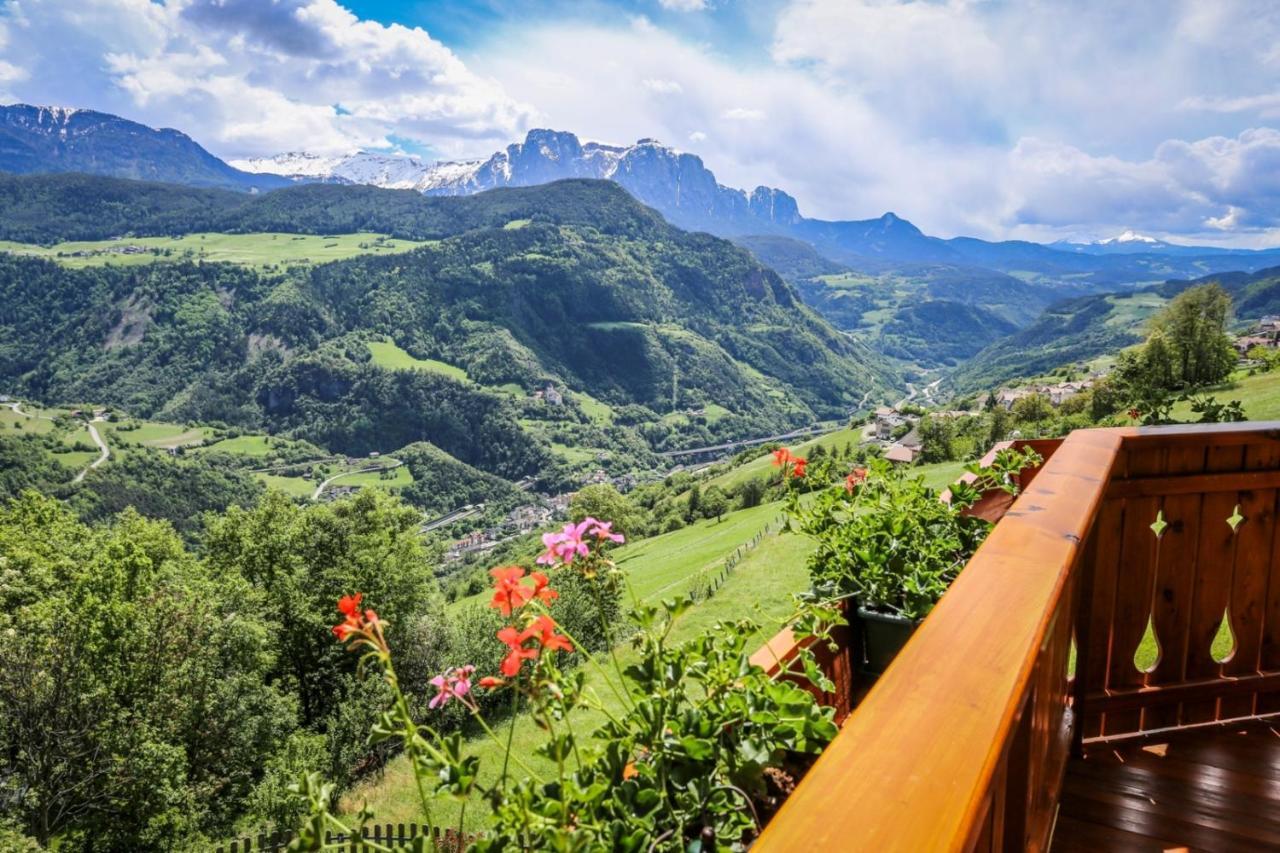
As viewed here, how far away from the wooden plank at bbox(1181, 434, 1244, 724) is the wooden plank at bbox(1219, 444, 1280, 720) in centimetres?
7

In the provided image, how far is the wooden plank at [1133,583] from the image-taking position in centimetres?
282

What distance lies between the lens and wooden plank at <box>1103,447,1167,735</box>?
2820 millimetres

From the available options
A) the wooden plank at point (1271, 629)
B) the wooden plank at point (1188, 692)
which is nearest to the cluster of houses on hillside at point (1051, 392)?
the wooden plank at point (1271, 629)

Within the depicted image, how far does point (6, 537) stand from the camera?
21.2 meters

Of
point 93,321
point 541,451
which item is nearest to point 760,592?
point 541,451

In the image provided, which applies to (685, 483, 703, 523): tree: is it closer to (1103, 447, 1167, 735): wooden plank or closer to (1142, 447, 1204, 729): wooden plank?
(1142, 447, 1204, 729): wooden plank

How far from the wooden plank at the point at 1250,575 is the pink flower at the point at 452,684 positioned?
3.27 meters

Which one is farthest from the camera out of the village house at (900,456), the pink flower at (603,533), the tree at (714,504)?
the tree at (714,504)

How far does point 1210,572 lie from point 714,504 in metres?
53.7

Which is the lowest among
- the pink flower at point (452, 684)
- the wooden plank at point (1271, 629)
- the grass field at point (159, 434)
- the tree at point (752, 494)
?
the grass field at point (159, 434)

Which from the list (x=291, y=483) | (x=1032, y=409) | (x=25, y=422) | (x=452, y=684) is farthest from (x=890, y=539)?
(x=25, y=422)

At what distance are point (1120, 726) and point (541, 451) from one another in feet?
465

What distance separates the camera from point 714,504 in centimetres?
5631

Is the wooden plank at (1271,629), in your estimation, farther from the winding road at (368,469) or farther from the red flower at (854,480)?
the winding road at (368,469)
